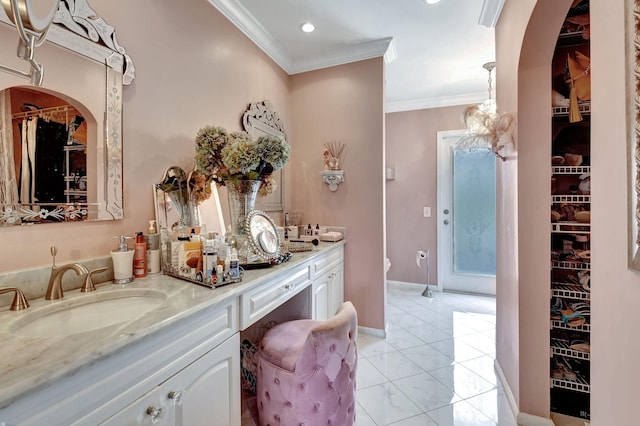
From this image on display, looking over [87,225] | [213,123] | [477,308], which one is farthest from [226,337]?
[477,308]

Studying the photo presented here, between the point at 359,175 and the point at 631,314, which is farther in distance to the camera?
the point at 359,175

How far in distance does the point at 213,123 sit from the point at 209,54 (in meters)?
0.44

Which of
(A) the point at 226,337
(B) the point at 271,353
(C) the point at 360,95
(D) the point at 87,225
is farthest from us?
(C) the point at 360,95

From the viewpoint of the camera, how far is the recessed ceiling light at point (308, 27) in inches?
87.2

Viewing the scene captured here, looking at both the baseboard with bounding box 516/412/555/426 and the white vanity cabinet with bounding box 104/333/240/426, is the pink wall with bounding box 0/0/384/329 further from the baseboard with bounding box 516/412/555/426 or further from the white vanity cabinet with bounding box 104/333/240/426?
the baseboard with bounding box 516/412/555/426

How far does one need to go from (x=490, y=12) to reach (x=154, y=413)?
9.28 feet

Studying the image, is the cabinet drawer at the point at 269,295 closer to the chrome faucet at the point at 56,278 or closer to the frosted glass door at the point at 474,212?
the chrome faucet at the point at 56,278

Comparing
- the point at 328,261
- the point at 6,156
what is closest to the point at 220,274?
the point at 6,156

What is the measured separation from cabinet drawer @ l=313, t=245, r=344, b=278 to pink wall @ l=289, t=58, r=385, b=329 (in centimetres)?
14

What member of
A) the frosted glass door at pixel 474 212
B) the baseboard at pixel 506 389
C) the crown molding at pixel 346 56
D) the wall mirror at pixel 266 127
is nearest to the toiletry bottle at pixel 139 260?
the wall mirror at pixel 266 127

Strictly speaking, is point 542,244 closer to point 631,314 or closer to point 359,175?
point 631,314

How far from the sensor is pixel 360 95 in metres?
2.58

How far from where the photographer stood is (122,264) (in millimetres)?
1185

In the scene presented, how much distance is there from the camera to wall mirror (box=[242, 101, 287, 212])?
219 cm
